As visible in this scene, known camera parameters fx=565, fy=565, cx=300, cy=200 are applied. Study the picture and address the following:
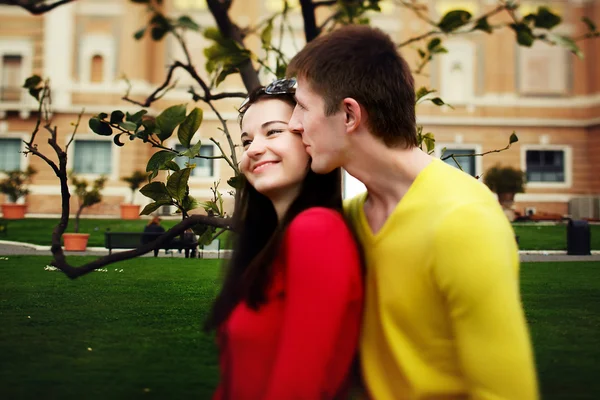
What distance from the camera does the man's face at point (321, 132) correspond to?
1472 mm

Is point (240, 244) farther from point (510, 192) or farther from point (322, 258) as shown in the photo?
point (510, 192)

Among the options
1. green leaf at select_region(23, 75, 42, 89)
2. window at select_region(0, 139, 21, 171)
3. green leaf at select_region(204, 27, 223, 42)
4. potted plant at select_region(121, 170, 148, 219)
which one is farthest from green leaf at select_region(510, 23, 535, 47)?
window at select_region(0, 139, 21, 171)

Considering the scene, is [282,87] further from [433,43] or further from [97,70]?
[97,70]

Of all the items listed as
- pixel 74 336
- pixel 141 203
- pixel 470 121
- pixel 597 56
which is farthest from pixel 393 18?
pixel 74 336

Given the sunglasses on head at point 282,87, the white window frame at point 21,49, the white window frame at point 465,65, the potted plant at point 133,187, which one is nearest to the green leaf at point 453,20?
the sunglasses on head at point 282,87

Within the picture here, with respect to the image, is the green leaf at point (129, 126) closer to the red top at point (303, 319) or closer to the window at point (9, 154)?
the red top at point (303, 319)

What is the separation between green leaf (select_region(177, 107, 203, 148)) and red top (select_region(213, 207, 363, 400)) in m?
0.91

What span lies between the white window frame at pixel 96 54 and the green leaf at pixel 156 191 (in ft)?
56.6

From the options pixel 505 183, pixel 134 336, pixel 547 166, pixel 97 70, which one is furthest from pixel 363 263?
pixel 547 166

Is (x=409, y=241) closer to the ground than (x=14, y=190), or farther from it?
closer to the ground

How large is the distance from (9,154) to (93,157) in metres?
3.06

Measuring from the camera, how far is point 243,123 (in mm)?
1694

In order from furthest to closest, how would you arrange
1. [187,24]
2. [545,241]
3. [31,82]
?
1. [545,241]
2. [187,24]
3. [31,82]

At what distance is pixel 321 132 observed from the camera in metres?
1.48
